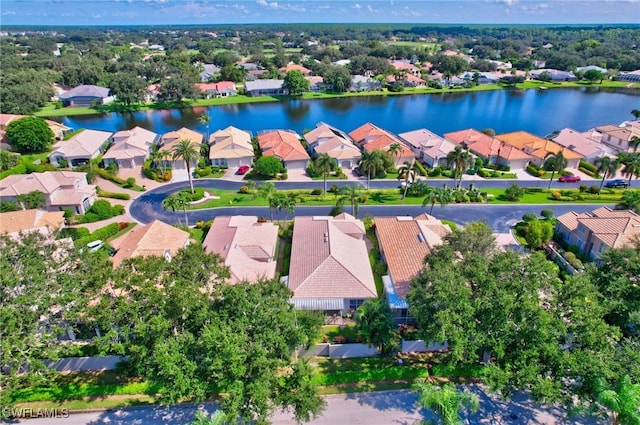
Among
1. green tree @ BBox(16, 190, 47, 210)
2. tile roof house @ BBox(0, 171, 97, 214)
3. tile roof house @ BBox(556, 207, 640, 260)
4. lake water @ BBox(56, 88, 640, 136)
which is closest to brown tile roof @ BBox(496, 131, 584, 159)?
lake water @ BBox(56, 88, 640, 136)

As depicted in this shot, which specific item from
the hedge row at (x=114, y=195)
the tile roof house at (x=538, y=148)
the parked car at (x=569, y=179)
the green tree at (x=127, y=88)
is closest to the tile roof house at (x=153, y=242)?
the hedge row at (x=114, y=195)

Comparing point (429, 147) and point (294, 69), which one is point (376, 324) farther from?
point (294, 69)

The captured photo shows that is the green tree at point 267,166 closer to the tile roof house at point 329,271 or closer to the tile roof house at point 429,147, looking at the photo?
the tile roof house at point 329,271

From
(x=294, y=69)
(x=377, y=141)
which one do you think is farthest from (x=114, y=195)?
(x=294, y=69)

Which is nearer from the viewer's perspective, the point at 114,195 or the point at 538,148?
the point at 114,195

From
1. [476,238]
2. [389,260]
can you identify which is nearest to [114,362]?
[389,260]

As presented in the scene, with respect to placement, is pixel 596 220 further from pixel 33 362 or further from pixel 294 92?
pixel 294 92

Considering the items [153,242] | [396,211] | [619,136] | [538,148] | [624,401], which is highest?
[624,401]
